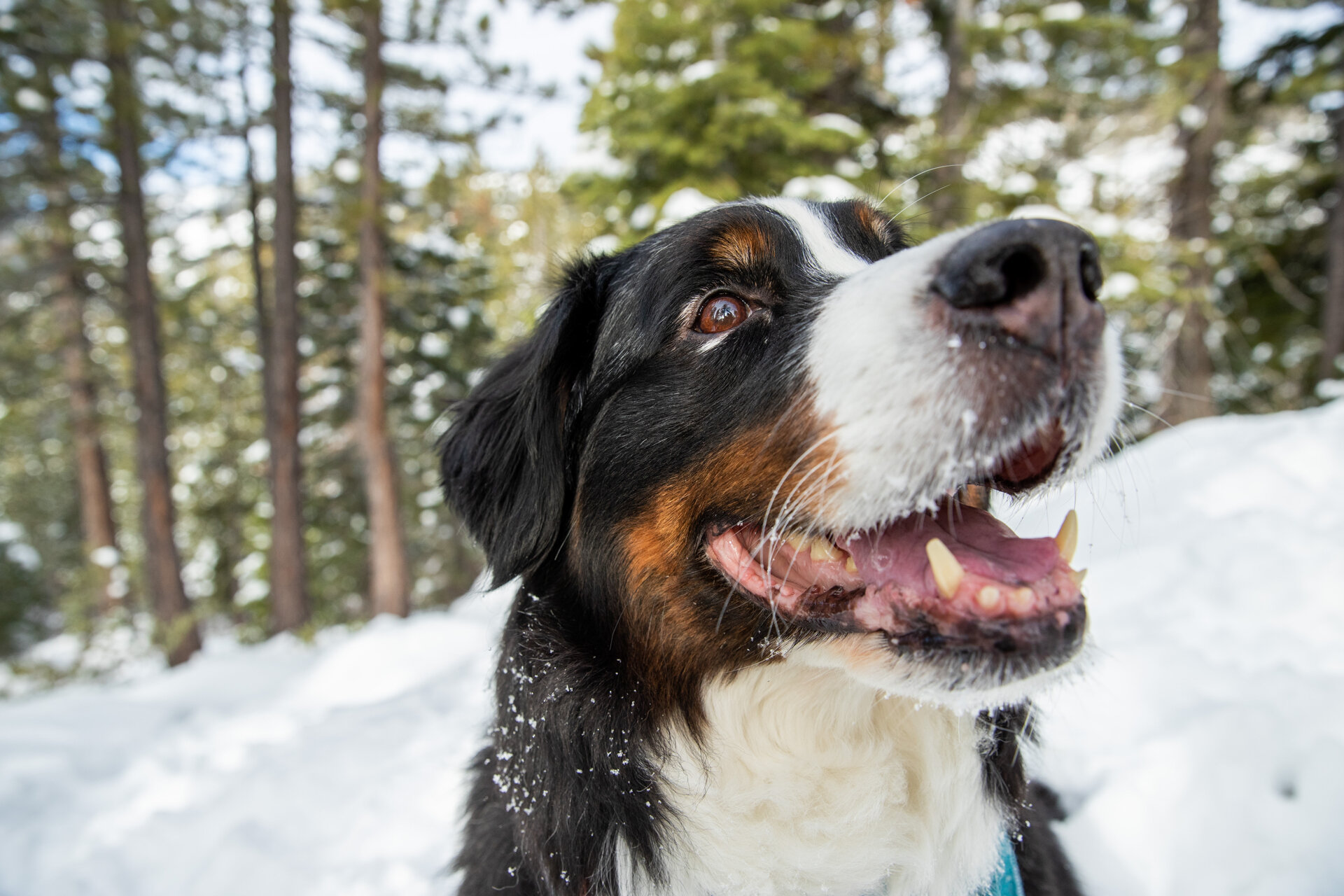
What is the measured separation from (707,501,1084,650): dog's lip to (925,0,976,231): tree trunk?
758 cm

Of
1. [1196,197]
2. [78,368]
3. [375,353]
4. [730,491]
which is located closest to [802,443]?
[730,491]

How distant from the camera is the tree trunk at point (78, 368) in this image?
11773 mm

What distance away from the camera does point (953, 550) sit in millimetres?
1584

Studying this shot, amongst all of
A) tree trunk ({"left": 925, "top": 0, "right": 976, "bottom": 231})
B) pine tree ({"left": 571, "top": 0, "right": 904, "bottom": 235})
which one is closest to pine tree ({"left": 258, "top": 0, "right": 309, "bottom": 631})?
pine tree ({"left": 571, "top": 0, "right": 904, "bottom": 235})

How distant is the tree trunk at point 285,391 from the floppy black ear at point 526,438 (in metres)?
10.3

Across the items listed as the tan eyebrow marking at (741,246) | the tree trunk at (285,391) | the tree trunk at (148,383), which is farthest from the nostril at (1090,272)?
the tree trunk at (148,383)

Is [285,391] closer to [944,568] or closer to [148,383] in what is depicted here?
[148,383]

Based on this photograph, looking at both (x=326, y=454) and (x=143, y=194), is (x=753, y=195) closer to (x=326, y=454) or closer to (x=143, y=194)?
(x=143, y=194)

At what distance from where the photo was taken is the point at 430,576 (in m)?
23.4

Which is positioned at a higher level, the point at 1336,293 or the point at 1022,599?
the point at 1336,293

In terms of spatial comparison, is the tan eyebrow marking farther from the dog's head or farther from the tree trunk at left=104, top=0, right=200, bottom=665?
the tree trunk at left=104, top=0, right=200, bottom=665

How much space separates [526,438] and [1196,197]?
12.0 meters

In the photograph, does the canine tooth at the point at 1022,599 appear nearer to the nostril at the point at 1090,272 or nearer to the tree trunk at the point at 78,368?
the nostril at the point at 1090,272

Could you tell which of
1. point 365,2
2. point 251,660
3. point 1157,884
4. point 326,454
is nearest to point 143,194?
point 365,2
